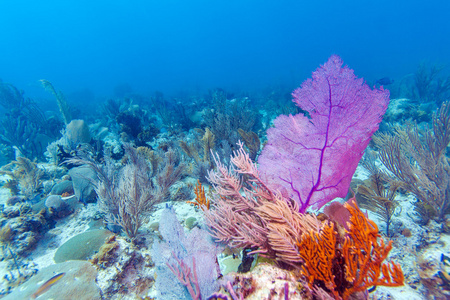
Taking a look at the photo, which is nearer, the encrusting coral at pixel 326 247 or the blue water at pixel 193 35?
the encrusting coral at pixel 326 247

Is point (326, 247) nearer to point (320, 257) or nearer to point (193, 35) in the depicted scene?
point (320, 257)

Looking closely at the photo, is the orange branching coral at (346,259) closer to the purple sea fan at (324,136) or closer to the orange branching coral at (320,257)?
the orange branching coral at (320,257)

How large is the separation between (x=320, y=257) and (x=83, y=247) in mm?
3377

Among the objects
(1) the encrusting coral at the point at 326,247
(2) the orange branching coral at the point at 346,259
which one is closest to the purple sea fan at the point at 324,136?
(1) the encrusting coral at the point at 326,247

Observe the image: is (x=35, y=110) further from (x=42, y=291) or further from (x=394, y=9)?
(x=394, y=9)

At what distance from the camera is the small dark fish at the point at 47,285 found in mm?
2100

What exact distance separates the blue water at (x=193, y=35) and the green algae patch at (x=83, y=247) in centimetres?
7687

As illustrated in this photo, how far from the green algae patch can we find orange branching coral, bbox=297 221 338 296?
304 cm

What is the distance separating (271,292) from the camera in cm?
138

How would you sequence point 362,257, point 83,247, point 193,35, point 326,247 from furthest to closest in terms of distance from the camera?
point 193,35, point 83,247, point 326,247, point 362,257

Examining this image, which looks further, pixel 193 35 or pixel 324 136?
pixel 193 35

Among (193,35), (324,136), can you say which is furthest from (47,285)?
(193,35)

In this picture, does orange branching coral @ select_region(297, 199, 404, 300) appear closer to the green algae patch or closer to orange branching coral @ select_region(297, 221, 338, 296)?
orange branching coral @ select_region(297, 221, 338, 296)

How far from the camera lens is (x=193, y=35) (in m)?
123
